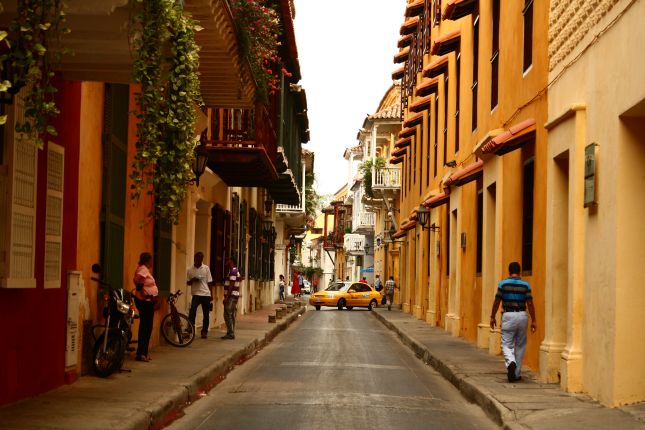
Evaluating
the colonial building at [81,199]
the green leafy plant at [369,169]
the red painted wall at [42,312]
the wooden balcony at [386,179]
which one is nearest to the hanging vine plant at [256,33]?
the colonial building at [81,199]

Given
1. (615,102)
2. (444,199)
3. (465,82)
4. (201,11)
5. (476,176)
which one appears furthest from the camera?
(444,199)

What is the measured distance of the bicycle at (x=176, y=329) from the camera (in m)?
18.6

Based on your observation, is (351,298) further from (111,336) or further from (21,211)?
(21,211)

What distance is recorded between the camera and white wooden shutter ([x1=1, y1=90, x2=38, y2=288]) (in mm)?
10062

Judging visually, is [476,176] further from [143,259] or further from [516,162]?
[143,259]

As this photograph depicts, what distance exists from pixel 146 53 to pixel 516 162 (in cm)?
997

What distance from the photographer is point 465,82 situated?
24703 millimetres

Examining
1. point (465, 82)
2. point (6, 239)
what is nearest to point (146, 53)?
point (6, 239)

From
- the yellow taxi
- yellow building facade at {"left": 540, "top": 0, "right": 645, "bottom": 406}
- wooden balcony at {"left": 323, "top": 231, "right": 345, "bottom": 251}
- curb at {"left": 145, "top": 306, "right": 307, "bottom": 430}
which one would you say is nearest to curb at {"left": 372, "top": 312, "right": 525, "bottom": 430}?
yellow building facade at {"left": 540, "top": 0, "right": 645, "bottom": 406}

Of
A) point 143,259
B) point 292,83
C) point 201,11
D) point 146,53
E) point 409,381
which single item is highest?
point 292,83

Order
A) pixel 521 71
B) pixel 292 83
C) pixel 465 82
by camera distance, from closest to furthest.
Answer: pixel 521 71 → pixel 465 82 → pixel 292 83

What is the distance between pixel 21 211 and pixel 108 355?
3.32 meters

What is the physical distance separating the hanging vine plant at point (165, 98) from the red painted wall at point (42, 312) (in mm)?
1649

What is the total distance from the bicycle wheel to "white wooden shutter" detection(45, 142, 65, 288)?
697 cm
